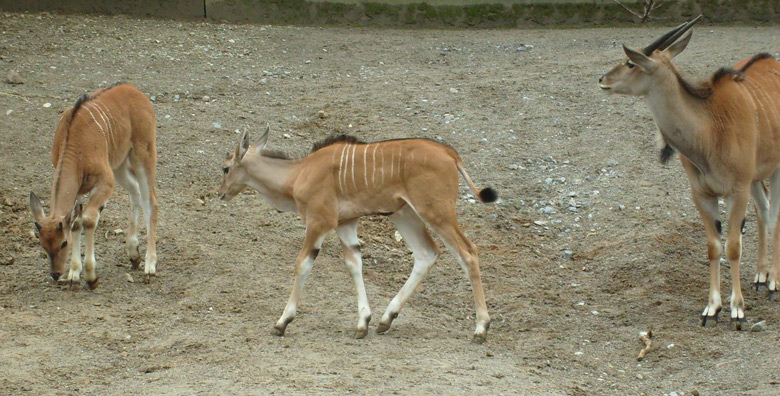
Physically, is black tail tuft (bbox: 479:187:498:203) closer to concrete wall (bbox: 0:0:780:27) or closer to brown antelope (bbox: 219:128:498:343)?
brown antelope (bbox: 219:128:498:343)

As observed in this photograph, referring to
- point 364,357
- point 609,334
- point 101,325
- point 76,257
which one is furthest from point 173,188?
point 609,334

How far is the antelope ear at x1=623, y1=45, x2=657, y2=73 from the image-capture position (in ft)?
19.9

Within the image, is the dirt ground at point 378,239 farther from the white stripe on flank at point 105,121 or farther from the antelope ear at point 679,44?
the antelope ear at point 679,44

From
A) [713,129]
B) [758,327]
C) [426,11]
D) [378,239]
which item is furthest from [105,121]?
[426,11]

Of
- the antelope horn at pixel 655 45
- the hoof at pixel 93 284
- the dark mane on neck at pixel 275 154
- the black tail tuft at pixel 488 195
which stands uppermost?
the antelope horn at pixel 655 45

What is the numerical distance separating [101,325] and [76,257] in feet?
2.77

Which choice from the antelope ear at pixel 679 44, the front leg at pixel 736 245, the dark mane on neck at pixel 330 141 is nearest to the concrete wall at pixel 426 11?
the antelope ear at pixel 679 44

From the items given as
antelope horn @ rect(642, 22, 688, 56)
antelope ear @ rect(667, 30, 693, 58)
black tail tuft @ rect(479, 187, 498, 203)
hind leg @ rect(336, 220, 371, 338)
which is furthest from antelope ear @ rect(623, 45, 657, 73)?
hind leg @ rect(336, 220, 371, 338)

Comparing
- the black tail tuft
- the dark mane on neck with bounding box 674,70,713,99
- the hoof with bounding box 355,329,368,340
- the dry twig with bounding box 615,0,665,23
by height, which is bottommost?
the hoof with bounding box 355,329,368,340

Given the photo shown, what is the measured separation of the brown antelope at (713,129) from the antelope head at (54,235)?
3.80 meters

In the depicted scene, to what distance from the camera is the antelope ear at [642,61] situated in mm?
6074

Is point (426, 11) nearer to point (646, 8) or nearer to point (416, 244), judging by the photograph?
point (646, 8)

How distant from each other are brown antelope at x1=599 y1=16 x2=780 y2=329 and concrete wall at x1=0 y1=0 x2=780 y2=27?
24.5 feet

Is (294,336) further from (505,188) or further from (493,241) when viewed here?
(505,188)
